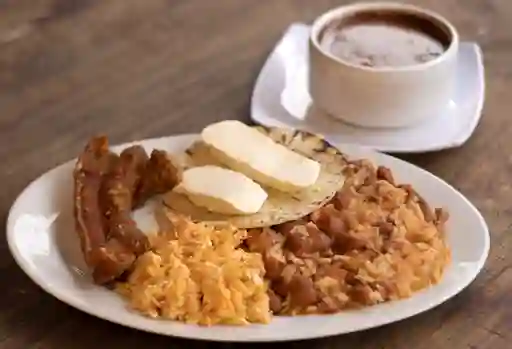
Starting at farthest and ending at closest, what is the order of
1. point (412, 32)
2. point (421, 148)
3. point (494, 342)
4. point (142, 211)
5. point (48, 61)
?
point (48, 61) < point (412, 32) < point (421, 148) < point (142, 211) < point (494, 342)

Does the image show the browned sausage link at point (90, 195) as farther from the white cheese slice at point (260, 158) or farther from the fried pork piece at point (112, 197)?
the white cheese slice at point (260, 158)

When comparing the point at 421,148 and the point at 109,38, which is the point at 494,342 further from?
the point at 109,38

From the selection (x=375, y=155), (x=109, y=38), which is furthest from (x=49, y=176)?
(x=109, y=38)

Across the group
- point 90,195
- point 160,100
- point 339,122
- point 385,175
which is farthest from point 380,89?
point 90,195

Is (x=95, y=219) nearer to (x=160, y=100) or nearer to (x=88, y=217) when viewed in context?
(x=88, y=217)

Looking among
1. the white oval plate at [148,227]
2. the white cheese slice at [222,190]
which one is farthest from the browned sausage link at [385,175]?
the white cheese slice at [222,190]

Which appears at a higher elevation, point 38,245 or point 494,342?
point 38,245

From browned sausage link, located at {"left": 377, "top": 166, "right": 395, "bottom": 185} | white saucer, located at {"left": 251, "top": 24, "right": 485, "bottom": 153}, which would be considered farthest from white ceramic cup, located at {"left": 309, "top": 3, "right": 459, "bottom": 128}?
browned sausage link, located at {"left": 377, "top": 166, "right": 395, "bottom": 185}

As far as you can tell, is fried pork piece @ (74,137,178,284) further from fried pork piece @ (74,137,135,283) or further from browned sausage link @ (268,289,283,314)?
browned sausage link @ (268,289,283,314)
